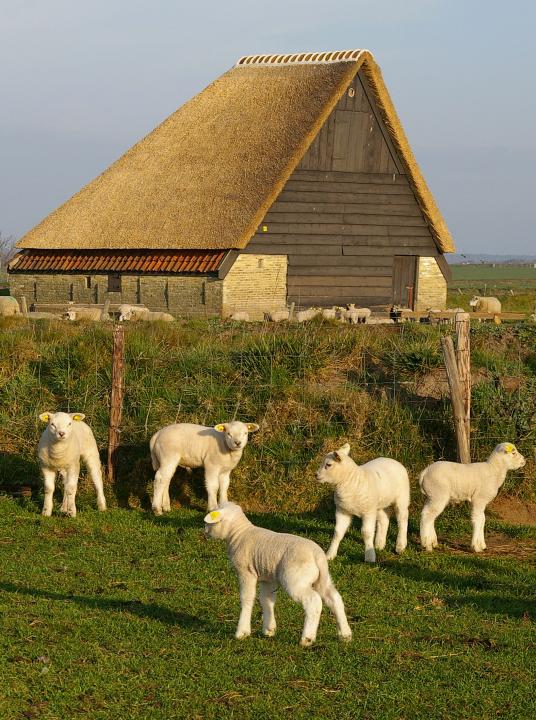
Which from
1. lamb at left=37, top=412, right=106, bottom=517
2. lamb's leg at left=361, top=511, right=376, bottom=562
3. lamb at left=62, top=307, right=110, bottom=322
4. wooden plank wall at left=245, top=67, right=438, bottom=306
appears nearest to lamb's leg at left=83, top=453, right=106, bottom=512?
lamb at left=37, top=412, right=106, bottom=517

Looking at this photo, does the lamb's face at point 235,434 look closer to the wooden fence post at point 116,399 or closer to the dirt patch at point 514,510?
the wooden fence post at point 116,399

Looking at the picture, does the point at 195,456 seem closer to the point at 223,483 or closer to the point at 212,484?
the point at 212,484

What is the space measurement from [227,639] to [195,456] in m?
4.98

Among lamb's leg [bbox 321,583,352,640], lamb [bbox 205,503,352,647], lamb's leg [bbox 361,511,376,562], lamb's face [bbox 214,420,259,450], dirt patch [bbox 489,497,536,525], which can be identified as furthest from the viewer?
dirt patch [bbox 489,497,536,525]

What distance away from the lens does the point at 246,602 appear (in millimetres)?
7965

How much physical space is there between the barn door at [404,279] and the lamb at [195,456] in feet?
73.6

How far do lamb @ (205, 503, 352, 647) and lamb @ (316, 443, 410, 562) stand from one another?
2.56 m

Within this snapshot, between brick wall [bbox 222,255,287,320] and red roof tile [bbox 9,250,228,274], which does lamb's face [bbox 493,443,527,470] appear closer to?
brick wall [bbox 222,255,287,320]

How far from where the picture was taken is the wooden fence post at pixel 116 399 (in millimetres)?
14094

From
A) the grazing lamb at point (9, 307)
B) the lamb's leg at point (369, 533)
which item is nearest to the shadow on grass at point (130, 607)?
the lamb's leg at point (369, 533)

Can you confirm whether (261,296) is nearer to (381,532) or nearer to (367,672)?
(381,532)

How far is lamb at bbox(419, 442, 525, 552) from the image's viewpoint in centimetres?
1150

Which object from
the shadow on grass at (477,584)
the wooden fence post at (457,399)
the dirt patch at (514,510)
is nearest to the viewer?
the shadow on grass at (477,584)

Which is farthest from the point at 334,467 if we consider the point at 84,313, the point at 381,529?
the point at 84,313
